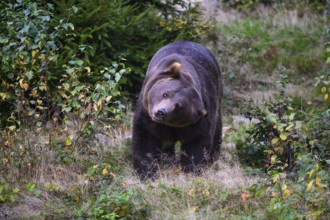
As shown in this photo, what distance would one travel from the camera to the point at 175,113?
657cm

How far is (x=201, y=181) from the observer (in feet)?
21.1

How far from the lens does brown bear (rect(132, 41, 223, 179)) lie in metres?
6.63

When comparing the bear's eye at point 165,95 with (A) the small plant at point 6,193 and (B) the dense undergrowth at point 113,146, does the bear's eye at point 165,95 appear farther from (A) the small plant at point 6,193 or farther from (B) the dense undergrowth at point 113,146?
(A) the small plant at point 6,193

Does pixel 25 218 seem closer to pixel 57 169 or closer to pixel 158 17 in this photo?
pixel 57 169

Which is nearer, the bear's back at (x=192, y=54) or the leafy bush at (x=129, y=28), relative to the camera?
the bear's back at (x=192, y=54)

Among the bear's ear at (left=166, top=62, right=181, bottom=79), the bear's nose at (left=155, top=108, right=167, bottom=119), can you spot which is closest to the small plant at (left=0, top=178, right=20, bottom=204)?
the bear's nose at (left=155, top=108, right=167, bottom=119)

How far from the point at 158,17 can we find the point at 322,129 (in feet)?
11.7

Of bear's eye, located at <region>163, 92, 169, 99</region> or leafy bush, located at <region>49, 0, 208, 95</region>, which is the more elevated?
bear's eye, located at <region>163, 92, 169, 99</region>

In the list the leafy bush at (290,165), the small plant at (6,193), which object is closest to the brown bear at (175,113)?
the leafy bush at (290,165)

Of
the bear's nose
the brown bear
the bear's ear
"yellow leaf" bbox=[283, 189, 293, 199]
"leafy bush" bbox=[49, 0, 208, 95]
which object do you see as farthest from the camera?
"leafy bush" bbox=[49, 0, 208, 95]

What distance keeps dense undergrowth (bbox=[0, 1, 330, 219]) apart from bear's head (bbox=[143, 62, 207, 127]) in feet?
1.22

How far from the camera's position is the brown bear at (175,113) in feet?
21.7

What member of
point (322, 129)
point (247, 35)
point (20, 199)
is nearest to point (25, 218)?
point (20, 199)

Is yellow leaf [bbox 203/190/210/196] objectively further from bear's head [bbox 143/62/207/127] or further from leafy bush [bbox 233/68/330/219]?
bear's head [bbox 143/62/207/127]
